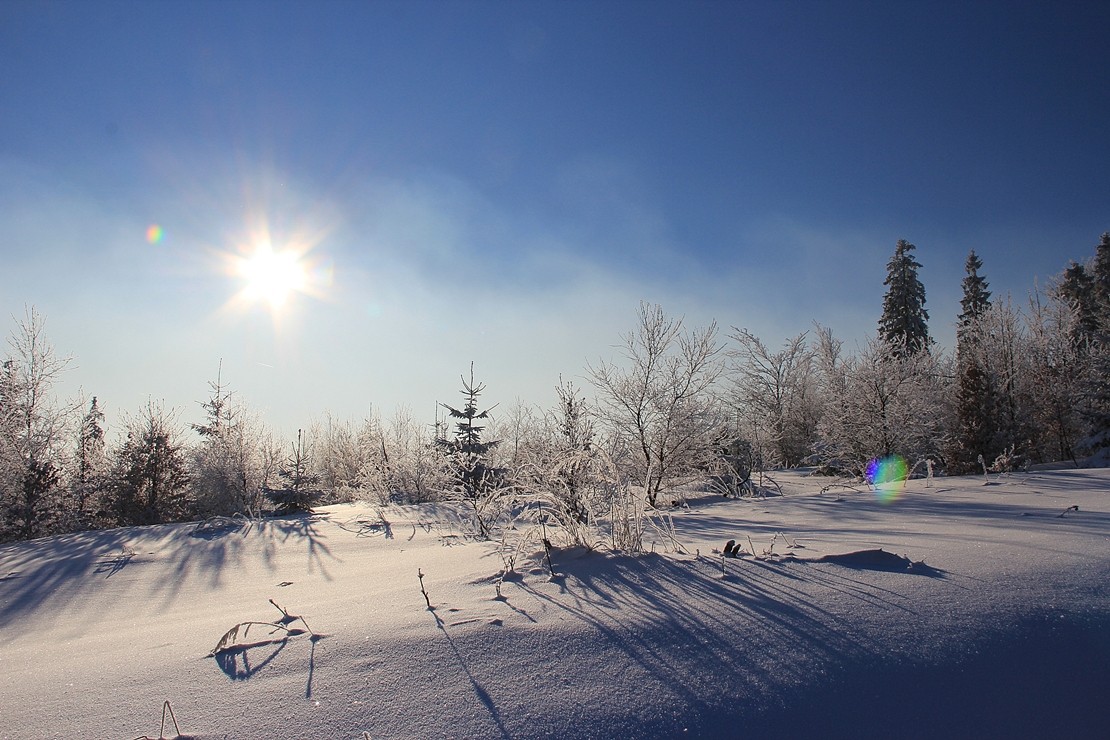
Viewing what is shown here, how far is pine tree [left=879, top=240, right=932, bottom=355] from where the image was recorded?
30.1 metres

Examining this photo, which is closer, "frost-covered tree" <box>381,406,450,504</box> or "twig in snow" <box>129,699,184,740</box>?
"twig in snow" <box>129,699,184,740</box>

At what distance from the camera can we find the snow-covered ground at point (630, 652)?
1698 mm

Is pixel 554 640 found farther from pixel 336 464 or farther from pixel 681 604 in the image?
pixel 336 464

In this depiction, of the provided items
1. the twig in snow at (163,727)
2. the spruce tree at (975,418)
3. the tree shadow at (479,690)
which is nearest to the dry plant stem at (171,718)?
the twig in snow at (163,727)

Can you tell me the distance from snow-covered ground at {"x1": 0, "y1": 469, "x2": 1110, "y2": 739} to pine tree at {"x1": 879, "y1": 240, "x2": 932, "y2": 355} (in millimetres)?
30344

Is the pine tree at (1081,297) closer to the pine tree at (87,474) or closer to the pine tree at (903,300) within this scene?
the pine tree at (903,300)

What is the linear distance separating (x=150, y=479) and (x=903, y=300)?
33.8 m

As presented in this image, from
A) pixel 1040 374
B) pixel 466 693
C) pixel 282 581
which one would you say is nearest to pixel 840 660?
pixel 466 693

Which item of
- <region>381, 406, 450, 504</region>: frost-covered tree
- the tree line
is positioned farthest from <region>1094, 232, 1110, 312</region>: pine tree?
<region>381, 406, 450, 504</region>: frost-covered tree

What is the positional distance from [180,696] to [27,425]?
60.4 ft

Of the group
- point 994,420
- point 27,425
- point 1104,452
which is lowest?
point 1104,452

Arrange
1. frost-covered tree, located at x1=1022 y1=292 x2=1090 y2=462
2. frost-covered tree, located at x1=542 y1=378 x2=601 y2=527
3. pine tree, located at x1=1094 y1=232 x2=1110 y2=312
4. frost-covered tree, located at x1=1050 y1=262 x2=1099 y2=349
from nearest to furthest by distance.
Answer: frost-covered tree, located at x1=542 y1=378 x2=601 y2=527 < frost-covered tree, located at x1=1022 y1=292 x2=1090 y2=462 < frost-covered tree, located at x1=1050 y1=262 x2=1099 y2=349 < pine tree, located at x1=1094 y1=232 x2=1110 y2=312

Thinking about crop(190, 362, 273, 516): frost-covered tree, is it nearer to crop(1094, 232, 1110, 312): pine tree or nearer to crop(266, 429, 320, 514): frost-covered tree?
crop(266, 429, 320, 514): frost-covered tree

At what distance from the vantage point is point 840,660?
76.0 inches
